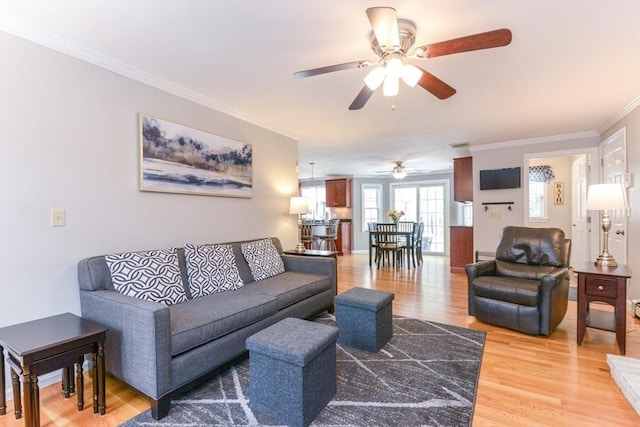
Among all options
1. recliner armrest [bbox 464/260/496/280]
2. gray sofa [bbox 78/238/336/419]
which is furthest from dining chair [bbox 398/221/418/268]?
gray sofa [bbox 78/238/336/419]

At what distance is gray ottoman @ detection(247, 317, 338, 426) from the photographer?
5.47 ft

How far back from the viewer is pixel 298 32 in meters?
2.03

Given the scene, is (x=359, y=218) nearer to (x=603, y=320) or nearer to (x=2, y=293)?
(x=603, y=320)

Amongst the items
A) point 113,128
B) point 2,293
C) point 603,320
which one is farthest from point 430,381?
point 113,128

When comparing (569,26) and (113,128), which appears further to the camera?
(113,128)

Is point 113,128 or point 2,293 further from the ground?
point 113,128

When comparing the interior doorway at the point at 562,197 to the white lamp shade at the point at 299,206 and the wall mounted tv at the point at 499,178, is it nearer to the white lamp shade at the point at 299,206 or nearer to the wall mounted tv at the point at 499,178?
the wall mounted tv at the point at 499,178

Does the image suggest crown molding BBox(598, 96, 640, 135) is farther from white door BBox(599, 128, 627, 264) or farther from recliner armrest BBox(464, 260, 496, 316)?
recliner armrest BBox(464, 260, 496, 316)

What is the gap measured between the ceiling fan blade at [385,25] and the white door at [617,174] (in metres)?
3.69

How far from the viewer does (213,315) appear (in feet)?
6.84

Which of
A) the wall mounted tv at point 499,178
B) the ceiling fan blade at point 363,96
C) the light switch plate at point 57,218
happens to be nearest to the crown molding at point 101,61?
the light switch plate at point 57,218

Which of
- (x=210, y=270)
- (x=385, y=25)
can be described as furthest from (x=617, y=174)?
(x=210, y=270)

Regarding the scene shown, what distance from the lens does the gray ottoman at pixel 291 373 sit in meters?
1.67

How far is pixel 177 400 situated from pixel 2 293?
49.1 inches
